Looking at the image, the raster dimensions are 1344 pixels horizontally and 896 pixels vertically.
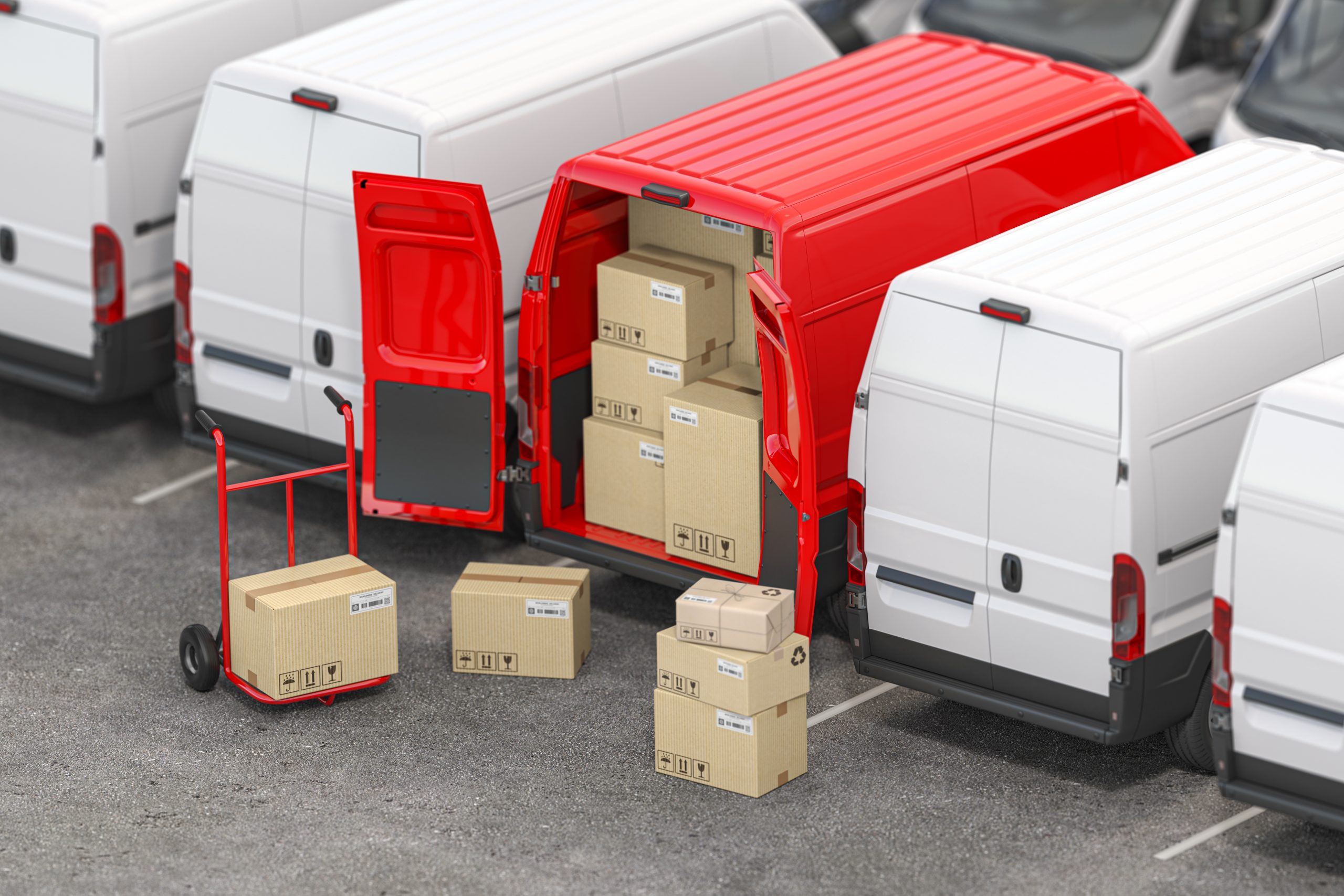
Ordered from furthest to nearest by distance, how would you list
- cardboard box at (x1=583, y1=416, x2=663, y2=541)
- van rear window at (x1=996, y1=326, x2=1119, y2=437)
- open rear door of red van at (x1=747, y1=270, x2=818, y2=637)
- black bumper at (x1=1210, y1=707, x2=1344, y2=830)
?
cardboard box at (x1=583, y1=416, x2=663, y2=541), open rear door of red van at (x1=747, y1=270, x2=818, y2=637), van rear window at (x1=996, y1=326, x2=1119, y2=437), black bumper at (x1=1210, y1=707, x2=1344, y2=830)

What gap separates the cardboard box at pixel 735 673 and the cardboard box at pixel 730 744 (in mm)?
41

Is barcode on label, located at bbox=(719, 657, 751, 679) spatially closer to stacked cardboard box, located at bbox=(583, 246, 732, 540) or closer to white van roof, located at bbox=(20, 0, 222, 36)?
stacked cardboard box, located at bbox=(583, 246, 732, 540)

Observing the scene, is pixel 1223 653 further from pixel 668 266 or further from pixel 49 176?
pixel 49 176

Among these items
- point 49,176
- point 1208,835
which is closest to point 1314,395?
point 1208,835

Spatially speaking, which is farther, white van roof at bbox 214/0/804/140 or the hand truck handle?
white van roof at bbox 214/0/804/140

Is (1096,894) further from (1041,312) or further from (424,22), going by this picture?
(424,22)

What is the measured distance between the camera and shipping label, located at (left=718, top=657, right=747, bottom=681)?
27.7 ft

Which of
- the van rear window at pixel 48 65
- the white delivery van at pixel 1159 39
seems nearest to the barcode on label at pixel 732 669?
the van rear window at pixel 48 65

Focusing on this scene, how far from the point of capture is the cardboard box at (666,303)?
9.77 m

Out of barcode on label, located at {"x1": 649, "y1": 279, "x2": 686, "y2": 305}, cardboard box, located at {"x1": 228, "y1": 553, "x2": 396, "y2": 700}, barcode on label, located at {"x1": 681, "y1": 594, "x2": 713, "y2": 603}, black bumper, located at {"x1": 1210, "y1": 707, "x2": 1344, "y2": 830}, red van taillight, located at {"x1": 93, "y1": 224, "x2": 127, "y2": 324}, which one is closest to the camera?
black bumper, located at {"x1": 1210, "y1": 707, "x2": 1344, "y2": 830}

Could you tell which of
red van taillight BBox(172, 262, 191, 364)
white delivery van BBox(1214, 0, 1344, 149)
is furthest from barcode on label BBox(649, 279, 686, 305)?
white delivery van BBox(1214, 0, 1344, 149)

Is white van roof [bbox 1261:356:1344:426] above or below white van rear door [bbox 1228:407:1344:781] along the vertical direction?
above

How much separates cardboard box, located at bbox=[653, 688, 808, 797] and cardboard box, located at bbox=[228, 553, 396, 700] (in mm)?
1394

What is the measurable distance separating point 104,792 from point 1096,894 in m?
4.06
